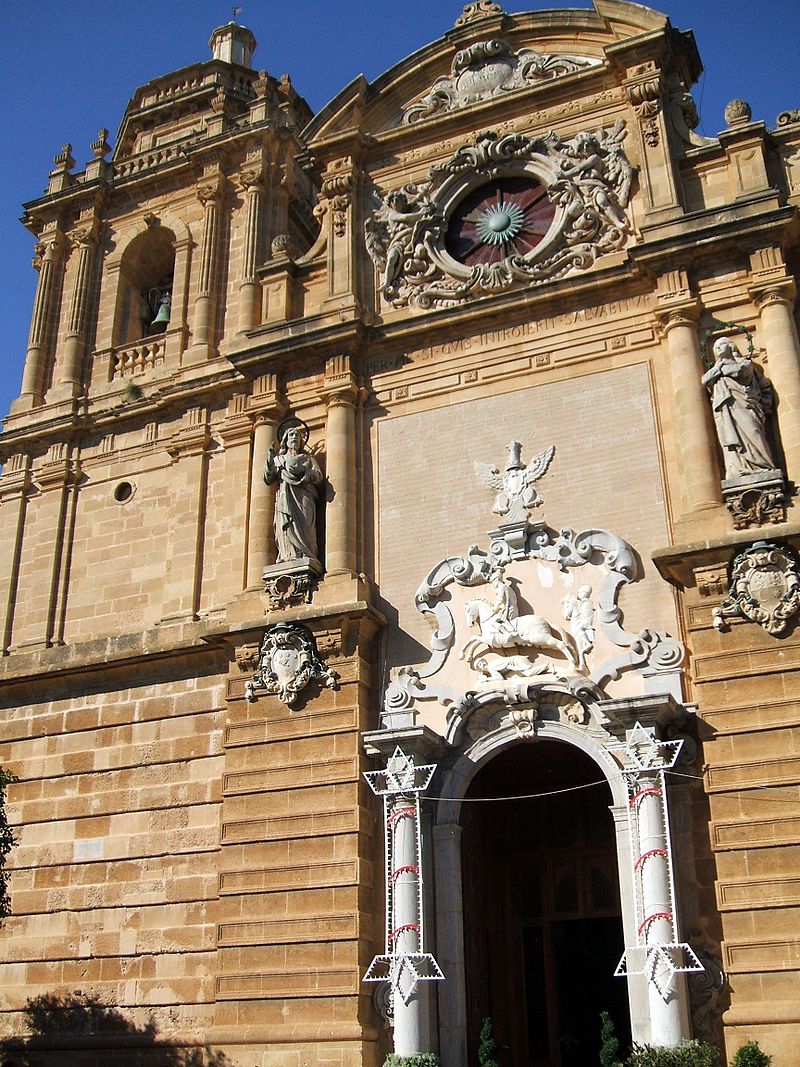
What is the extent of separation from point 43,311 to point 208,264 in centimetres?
312

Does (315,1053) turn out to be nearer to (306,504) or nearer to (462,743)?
(462,743)

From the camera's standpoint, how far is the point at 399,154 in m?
17.6

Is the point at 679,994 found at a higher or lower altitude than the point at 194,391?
lower

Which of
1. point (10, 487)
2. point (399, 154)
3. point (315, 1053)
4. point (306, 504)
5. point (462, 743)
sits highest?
point (399, 154)

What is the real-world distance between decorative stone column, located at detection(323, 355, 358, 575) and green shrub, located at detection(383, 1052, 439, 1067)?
216 inches

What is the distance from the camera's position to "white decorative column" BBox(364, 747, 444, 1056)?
12.2 metres

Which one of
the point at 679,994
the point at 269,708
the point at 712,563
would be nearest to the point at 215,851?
the point at 269,708

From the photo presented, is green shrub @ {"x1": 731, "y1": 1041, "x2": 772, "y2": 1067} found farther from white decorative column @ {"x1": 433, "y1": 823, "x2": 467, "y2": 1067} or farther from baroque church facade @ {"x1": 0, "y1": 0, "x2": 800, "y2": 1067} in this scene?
white decorative column @ {"x1": 433, "y1": 823, "x2": 467, "y2": 1067}

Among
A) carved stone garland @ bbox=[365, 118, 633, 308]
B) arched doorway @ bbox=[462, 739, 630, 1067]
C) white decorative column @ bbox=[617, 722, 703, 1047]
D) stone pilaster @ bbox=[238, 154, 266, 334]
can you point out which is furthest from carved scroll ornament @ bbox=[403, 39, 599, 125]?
white decorative column @ bbox=[617, 722, 703, 1047]

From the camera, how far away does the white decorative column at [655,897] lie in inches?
439

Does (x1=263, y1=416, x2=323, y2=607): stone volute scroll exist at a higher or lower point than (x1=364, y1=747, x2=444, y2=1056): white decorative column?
higher

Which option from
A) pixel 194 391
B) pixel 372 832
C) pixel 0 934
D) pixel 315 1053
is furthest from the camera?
pixel 194 391

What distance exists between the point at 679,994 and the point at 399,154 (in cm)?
1199

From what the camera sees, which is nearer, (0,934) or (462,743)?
(462,743)
